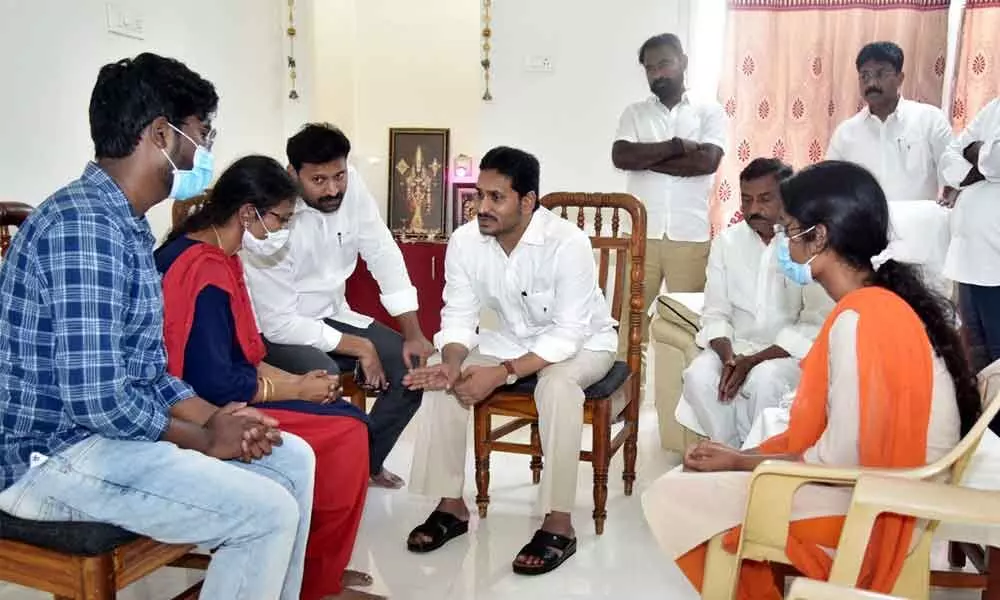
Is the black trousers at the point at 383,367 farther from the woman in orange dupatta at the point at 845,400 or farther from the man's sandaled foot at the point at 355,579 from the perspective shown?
the woman in orange dupatta at the point at 845,400

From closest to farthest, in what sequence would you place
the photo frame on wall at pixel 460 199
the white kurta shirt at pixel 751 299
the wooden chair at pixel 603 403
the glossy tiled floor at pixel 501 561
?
the glossy tiled floor at pixel 501 561 < the wooden chair at pixel 603 403 < the white kurta shirt at pixel 751 299 < the photo frame on wall at pixel 460 199

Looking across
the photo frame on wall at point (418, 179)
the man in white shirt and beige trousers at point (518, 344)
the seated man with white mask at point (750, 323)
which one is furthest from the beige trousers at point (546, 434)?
the photo frame on wall at point (418, 179)

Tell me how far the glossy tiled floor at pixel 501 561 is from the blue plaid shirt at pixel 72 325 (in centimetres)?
92

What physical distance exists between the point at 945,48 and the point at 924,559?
12.4 ft

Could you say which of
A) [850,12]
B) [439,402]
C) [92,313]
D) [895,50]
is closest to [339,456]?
[439,402]

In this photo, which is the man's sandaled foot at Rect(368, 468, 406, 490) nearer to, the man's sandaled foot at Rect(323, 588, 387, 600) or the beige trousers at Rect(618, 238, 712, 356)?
the man's sandaled foot at Rect(323, 588, 387, 600)

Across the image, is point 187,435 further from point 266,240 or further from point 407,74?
point 407,74

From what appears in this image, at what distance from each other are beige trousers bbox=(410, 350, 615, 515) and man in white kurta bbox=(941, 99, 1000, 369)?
131cm

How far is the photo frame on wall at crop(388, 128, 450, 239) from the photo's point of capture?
522cm

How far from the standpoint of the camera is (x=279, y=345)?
263 cm

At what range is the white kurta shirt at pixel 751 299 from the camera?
2793 millimetres

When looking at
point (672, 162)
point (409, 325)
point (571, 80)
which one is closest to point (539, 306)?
point (409, 325)

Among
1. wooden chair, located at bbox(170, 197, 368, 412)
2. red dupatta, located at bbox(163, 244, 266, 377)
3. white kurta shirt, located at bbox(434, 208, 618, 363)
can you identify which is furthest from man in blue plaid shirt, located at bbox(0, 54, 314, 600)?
white kurta shirt, located at bbox(434, 208, 618, 363)

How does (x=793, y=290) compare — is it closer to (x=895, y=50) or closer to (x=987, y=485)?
(x=987, y=485)
